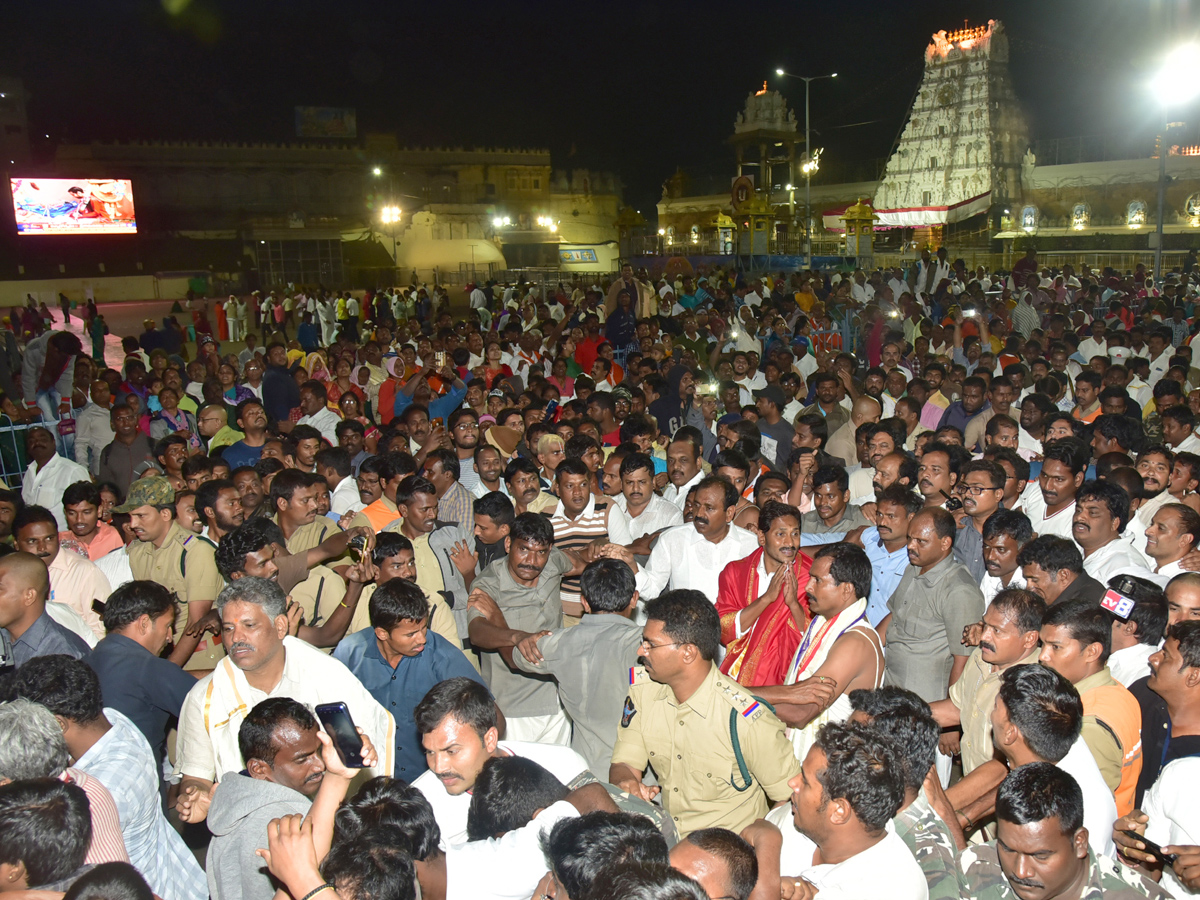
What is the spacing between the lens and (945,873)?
2645 mm

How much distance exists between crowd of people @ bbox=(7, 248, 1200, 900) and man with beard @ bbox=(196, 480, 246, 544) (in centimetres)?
5

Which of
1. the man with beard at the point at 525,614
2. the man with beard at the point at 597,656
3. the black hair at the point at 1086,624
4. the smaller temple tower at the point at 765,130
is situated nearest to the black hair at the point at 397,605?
the man with beard at the point at 597,656

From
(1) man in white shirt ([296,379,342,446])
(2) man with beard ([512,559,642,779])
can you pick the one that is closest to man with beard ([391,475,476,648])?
(2) man with beard ([512,559,642,779])

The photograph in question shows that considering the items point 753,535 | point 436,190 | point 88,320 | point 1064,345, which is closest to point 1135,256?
point 1064,345

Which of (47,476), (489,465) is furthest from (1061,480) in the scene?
(47,476)

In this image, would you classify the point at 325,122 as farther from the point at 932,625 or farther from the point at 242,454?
the point at 932,625

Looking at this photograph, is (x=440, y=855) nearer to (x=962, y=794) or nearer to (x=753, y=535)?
(x=962, y=794)

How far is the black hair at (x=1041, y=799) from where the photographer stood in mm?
2451

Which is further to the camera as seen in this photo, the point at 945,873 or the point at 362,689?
the point at 362,689

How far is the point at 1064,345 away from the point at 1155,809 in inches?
325

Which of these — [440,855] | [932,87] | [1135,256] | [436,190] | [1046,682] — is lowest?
[440,855]

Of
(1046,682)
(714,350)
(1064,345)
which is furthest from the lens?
(714,350)

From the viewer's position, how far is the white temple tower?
1811 inches

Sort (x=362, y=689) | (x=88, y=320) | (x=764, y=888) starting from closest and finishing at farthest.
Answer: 1. (x=764, y=888)
2. (x=362, y=689)
3. (x=88, y=320)
